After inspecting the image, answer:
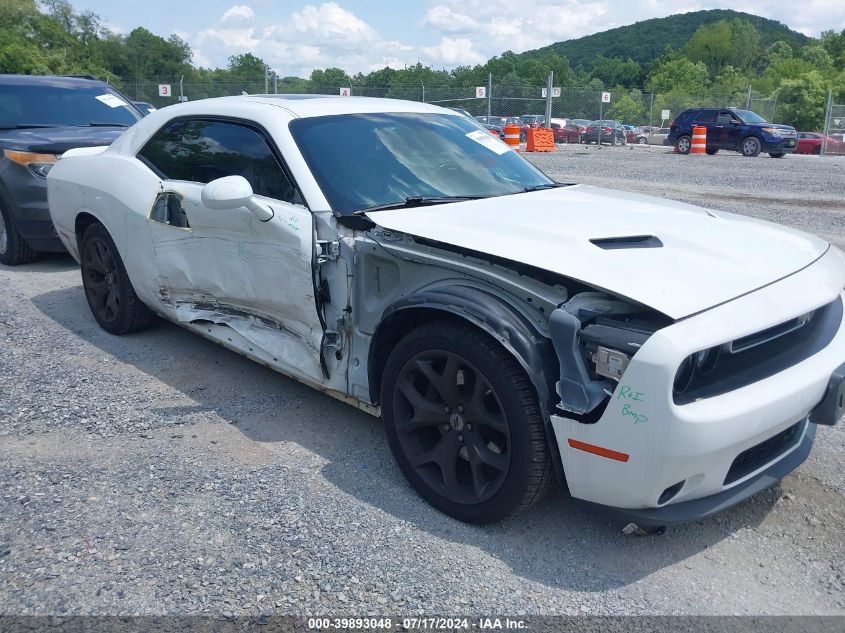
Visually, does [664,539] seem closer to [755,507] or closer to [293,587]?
[755,507]

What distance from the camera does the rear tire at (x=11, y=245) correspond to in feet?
22.1

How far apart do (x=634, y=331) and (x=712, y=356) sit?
309 millimetres

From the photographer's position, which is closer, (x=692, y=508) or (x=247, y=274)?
(x=692, y=508)

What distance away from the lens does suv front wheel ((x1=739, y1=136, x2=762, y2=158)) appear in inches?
878

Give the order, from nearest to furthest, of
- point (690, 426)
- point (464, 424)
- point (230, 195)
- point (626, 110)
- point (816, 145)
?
point (690, 426) → point (464, 424) → point (230, 195) → point (816, 145) → point (626, 110)

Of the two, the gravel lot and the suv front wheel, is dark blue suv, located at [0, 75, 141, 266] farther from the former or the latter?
the suv front wheel

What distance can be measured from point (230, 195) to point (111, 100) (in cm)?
538

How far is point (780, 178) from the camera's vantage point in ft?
48.5

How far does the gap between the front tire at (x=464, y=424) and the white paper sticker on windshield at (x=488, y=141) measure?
1.70 meters

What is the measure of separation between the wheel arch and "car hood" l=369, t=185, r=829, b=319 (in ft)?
0.60

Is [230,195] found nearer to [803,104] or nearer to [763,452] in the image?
[763,452]

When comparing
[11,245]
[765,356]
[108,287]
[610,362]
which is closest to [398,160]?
[610,362]

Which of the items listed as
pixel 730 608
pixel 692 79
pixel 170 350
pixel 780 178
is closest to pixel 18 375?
pixel 170 350

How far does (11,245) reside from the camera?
22.4ft
